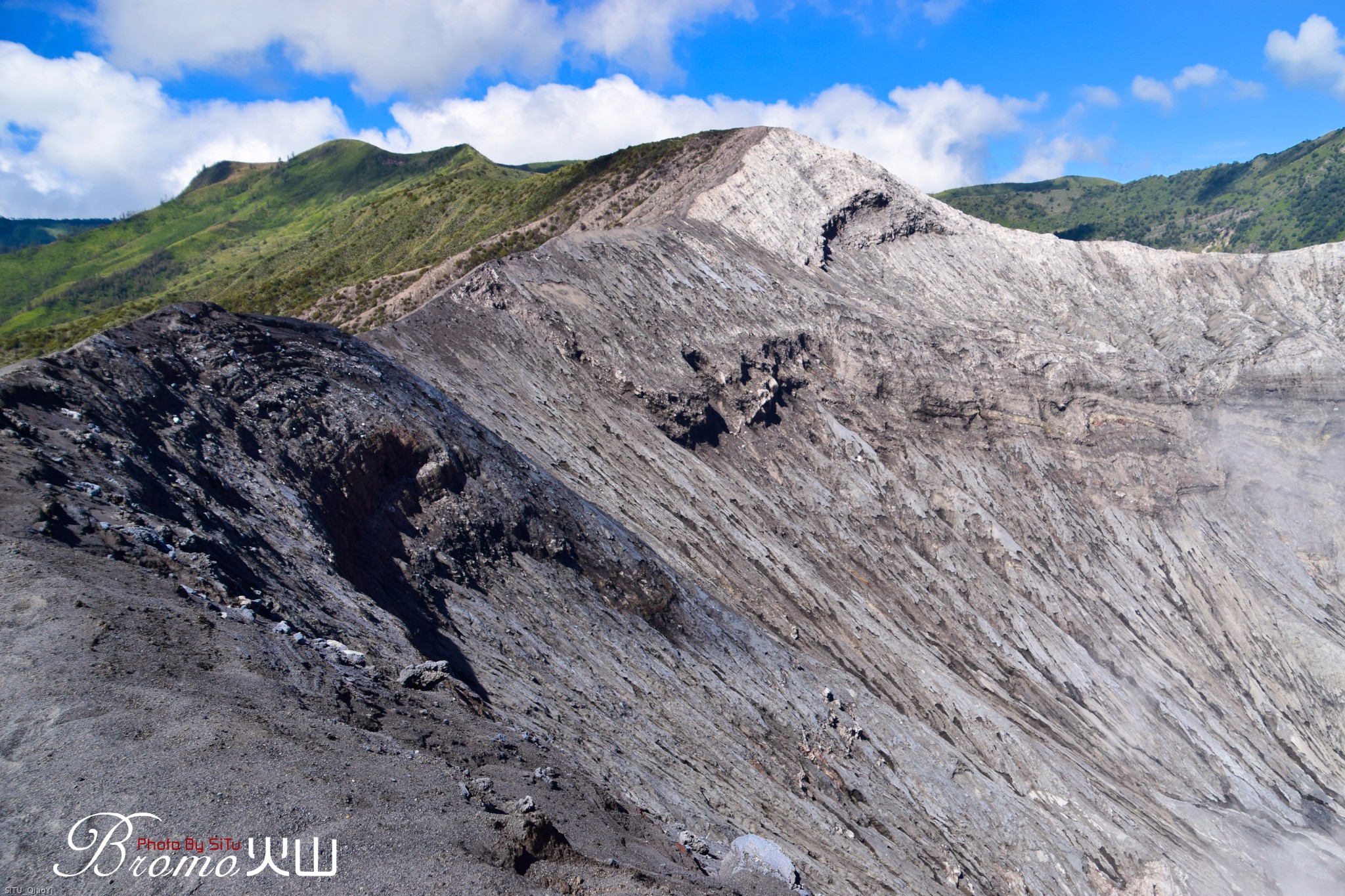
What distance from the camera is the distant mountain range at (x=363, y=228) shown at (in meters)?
49.3

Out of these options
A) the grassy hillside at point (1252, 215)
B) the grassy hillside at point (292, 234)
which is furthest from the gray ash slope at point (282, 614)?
the grassy hillside at point (1252, 215)

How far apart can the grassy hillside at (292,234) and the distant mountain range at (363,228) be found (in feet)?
1.02

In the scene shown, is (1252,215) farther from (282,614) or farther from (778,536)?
(282,614)

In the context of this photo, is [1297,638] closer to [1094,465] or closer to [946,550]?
[1094,465]

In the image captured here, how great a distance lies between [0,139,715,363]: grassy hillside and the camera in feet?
172

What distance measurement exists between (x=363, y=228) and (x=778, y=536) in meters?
63.0

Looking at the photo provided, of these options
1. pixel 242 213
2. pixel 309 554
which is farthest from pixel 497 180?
pixel 242 213

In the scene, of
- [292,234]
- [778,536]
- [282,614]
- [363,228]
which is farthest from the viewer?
[292,234]

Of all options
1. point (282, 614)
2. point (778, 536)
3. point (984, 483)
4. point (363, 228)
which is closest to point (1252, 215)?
point (984, 483)

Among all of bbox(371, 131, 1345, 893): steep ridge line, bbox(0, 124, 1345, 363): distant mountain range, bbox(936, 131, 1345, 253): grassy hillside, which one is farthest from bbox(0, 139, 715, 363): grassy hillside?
bbox(936, 131, 1345, 253): grassy hillside

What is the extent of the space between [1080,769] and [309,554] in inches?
1116

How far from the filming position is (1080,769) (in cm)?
2631

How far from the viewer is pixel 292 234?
128625mm

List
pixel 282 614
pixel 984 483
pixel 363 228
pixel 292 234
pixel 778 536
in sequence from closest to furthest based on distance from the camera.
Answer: pixel 282 614 < pixel 778 536 < pixel 984 483 < pixel 363 228 < pixel 292 234
